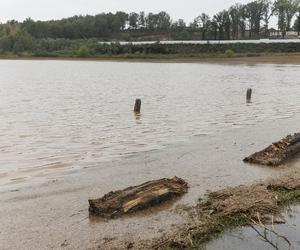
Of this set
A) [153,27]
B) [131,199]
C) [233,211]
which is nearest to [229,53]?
[131,199]

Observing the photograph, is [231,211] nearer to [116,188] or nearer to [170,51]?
[116,188]

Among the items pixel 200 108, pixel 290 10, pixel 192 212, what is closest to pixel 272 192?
pixel 192 212

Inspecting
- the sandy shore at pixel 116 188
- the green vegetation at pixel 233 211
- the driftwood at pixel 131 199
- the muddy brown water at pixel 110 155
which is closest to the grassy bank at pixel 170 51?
the muddy brown water at pixel 110 155

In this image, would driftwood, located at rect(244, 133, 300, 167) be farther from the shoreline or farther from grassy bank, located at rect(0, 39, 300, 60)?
grassy bank, located at rect(0, 39, 300, 60)

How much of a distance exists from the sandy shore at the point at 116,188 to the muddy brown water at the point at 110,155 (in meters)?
0.02

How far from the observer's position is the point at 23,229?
Result: 669 centimetres

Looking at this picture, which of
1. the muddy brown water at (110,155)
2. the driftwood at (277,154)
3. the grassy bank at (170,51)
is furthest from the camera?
the grassy bank at (170,51)

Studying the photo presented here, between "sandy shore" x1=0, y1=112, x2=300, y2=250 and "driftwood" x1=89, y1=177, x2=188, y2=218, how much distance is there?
163 millimetres

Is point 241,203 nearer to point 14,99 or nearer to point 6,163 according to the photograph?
point 6,163

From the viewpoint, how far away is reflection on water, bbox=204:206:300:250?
18.7 feet

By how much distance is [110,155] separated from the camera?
1187 centimetres

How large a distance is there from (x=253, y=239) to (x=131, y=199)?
2.09 meters

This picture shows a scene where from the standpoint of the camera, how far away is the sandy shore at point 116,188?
249 inches

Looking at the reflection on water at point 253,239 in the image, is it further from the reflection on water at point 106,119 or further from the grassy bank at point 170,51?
the grassy bank at point 170,51
